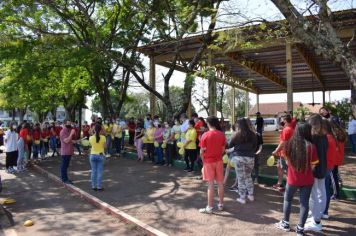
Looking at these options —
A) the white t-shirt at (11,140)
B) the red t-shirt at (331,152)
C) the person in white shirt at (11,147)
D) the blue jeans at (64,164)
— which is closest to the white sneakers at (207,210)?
the red t-shirt at (331,152)

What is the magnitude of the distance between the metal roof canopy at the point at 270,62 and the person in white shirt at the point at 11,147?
6.77 m

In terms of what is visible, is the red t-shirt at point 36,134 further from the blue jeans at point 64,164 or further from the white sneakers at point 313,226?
the white sneakers at point 313,226

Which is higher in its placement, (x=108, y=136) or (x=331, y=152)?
(x=108, y=136)

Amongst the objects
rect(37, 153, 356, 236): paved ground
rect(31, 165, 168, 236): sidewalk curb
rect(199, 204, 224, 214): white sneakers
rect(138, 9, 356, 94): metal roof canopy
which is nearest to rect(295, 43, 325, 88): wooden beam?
rect(138, 9, 356, 94): metal roof canopy

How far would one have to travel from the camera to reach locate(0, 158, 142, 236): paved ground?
724 cm

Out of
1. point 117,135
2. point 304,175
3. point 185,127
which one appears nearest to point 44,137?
point 117,135

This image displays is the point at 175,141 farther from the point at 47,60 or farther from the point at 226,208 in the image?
the point at 47,60

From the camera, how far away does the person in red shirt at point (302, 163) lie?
5.87 m

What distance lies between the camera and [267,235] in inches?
246

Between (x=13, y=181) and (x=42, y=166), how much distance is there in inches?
108

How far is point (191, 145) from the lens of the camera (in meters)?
12.0

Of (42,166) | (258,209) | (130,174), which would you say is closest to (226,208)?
(258,209)

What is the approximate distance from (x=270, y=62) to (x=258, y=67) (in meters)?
0.84

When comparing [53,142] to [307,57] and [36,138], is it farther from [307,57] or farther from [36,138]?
[307,57]
